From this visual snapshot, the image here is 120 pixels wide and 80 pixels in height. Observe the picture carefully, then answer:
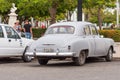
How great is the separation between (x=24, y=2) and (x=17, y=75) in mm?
28322

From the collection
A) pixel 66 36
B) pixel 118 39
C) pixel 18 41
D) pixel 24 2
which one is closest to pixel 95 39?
pixel 66 36

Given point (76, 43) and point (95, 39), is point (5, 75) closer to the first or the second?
point (76, 43)

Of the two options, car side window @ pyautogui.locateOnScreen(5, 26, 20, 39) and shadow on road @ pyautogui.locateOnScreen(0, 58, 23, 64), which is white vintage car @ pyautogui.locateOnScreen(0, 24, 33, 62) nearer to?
car side window @ pyautogui.locateOnScreen(5, 26, 20, 39)

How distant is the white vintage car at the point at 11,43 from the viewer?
55.5 feet

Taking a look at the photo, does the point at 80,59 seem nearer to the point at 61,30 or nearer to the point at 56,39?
the point at 56,39

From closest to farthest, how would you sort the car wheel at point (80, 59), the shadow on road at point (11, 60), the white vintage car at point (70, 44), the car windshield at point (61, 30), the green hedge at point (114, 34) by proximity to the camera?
1. the white vintage car at point (70, 44)
2. the car wheel at point (80, 59)
3. the car windshield at point (61, 30)
4. the shadow on road at point (11, 60)
5. the green hedge at point (114, 34)

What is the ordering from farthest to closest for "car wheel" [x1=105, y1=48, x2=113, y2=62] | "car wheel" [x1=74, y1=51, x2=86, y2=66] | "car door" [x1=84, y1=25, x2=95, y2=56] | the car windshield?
"car wheel" [x1=105, y1=48, x2=113, y2=62] < "car door" [x1=84, y1=25, x2=95, y2=56] < the car windshield < "car wheel" [x1=74, y1=51, x2=86, y2=66]

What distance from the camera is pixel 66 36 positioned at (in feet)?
51.3

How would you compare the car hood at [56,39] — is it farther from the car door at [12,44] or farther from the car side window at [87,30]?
the car door at [12,44]

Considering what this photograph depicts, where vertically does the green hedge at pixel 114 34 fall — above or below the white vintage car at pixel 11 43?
below

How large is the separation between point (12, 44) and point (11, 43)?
7 centimetres

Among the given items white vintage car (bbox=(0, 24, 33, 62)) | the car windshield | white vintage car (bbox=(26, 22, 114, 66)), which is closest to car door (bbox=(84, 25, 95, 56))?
white vintage car (bbox=(26, 22, 114, 66))

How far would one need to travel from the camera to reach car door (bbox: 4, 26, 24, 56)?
1709 centimetres

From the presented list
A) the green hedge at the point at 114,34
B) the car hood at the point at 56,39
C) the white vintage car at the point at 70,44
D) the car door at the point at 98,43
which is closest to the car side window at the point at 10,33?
the white vintage car at the point at 70,44
